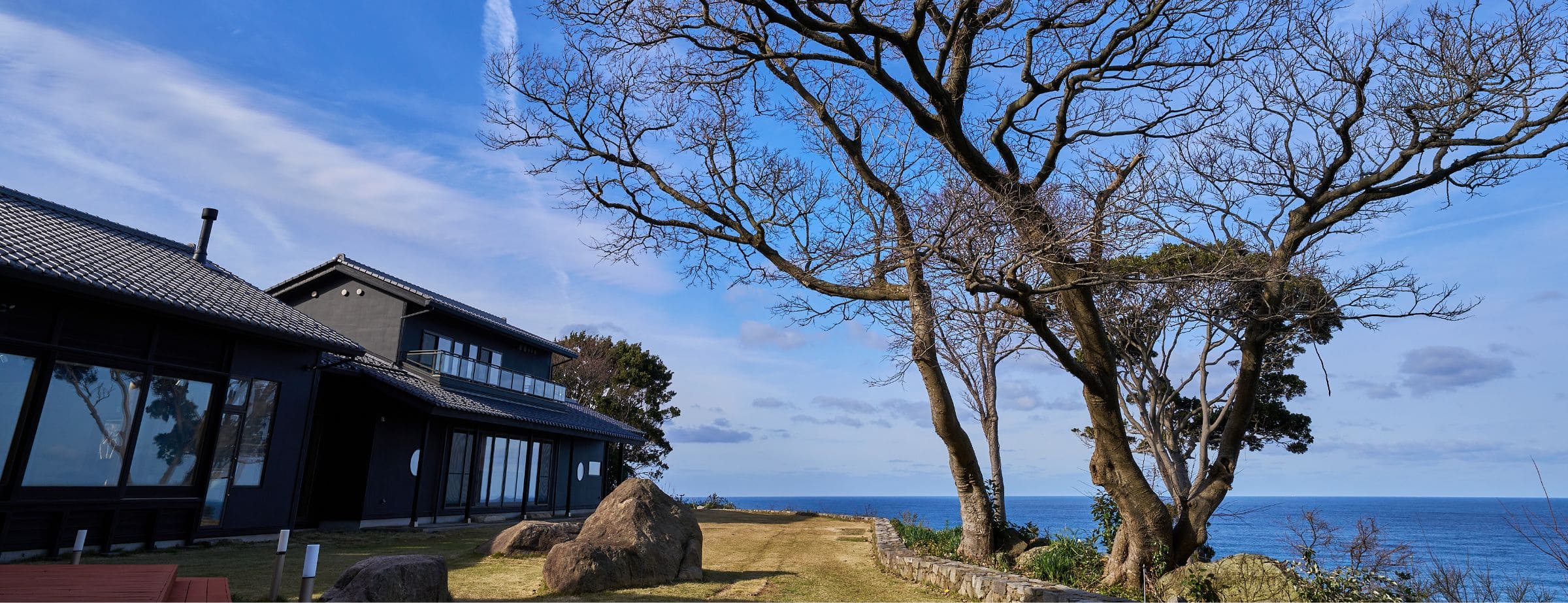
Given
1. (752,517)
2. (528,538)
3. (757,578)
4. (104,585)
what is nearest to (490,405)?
(528,538)

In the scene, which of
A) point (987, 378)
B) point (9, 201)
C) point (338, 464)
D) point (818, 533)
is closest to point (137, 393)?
point (9, 201)

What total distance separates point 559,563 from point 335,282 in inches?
578

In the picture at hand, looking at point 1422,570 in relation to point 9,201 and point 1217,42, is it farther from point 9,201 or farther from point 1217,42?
point 9,201

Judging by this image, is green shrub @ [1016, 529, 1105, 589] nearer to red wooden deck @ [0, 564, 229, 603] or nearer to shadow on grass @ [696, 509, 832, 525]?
red wooden deck @ [0, 564, 229, 603]

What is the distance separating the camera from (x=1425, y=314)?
9539mm

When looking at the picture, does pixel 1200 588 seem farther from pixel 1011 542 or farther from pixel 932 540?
pixel 932 540

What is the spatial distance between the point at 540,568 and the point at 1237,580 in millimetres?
8075

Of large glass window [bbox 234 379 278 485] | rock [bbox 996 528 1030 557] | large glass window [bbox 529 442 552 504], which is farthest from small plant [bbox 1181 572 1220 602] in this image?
large glass window [bbox 529 442 552 504]

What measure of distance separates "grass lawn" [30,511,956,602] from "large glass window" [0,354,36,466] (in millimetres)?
1742

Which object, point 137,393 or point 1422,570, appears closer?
point 1422,570

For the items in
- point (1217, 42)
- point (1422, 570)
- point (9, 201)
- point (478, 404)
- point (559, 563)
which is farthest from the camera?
point (478, 404)

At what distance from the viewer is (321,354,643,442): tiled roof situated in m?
15.1

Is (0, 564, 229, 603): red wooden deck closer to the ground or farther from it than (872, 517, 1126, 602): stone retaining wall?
farther from it

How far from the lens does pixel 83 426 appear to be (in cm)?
1002
